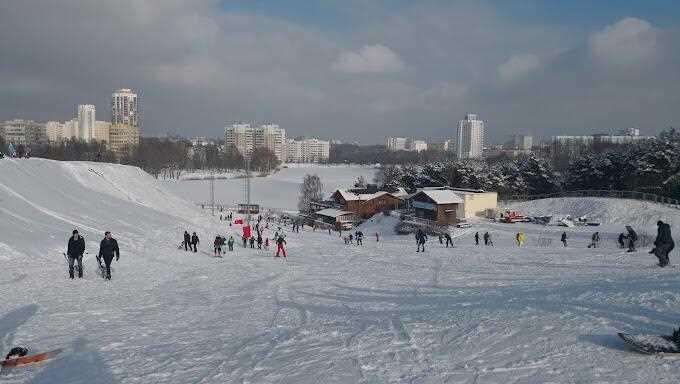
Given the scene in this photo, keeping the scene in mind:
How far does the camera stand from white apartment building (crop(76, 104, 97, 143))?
18938 centimetres

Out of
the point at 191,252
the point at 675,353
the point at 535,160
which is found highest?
the point at 535,160

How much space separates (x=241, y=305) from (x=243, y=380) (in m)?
4.31

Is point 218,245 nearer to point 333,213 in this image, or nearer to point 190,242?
point 190,242

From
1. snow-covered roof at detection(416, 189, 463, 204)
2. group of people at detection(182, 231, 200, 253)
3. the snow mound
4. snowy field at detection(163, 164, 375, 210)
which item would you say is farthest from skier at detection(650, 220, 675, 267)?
snowy field at detection(163, 164, 375, 210)

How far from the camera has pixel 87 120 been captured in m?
191

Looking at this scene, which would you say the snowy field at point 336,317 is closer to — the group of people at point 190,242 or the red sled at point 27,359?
the red sled at point 27,359

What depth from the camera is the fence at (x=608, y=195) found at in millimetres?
41609

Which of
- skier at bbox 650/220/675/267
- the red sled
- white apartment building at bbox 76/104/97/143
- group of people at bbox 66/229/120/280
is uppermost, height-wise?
white apartment building at bbox 76/104/97/143

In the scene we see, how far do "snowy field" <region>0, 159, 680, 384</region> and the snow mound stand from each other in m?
25.2

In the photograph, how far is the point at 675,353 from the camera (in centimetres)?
547

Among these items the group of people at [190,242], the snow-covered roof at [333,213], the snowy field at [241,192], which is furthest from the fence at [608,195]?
the group of people at [190,242]

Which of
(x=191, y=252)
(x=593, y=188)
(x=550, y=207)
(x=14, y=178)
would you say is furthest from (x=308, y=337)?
(x=593, y=188)

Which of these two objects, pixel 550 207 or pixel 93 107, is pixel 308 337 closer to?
pixel 550 207

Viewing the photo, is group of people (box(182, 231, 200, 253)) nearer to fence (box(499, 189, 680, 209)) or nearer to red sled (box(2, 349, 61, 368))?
red sled (box(2, 349, 61, 368))
